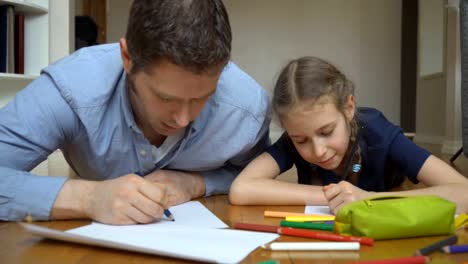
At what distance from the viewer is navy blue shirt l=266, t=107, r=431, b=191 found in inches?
46.4

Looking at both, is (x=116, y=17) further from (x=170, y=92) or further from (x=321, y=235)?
(x=321, y=235)

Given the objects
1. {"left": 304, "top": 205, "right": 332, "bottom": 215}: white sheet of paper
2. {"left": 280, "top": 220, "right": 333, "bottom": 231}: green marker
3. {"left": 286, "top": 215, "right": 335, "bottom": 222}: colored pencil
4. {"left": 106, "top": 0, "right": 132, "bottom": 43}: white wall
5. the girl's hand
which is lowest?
{"left": 304, "top": 205, "right": 332, "bottom": 215}: white sheet of paper

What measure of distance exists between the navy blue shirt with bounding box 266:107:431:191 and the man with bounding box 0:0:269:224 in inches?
3.3

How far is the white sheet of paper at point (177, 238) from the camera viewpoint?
26.3 inches

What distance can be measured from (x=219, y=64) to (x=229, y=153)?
42cm

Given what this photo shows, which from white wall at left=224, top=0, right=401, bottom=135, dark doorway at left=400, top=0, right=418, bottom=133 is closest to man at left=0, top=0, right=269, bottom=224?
white wall at left=224, top=0, right=401, bottom=135

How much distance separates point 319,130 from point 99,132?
449 mm

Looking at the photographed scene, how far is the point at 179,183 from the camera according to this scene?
1197 mm

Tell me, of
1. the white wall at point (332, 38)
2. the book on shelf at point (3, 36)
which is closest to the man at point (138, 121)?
the book on shelf at point (3, 36)

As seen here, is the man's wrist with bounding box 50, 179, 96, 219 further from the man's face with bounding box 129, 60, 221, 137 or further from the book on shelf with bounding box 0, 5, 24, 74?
the book on shelf with bounding box 0, 5, 24, 74

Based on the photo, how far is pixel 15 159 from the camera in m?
0.94

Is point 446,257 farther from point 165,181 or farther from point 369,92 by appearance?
point 369,92

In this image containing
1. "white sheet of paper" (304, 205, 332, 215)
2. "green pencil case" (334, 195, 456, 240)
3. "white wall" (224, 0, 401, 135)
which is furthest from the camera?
"white wall" (224, 0, 401, 135)

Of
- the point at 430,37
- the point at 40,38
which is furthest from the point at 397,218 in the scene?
the point at 430,37
